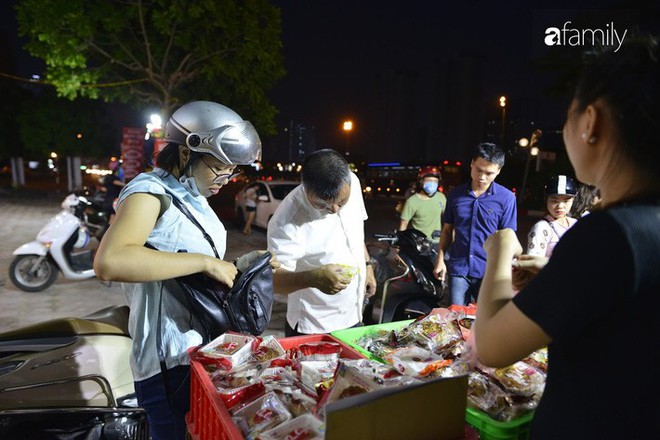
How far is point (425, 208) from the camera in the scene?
634cm

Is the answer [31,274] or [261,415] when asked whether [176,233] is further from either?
[31,274]

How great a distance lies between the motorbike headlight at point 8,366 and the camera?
8.98 ft

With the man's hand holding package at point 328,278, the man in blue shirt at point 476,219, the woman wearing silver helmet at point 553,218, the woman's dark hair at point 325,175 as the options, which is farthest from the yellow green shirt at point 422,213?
the man's hand holding package at point 328,278

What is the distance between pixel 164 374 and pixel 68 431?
0.45 meters

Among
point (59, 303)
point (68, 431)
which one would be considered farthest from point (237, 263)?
point (59, 303)

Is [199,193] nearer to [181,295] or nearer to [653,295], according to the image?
[181,295]

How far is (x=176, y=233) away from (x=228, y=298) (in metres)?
0.34

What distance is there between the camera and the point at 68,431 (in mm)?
1827

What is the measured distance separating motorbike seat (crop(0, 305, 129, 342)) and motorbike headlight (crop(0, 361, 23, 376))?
0.19m

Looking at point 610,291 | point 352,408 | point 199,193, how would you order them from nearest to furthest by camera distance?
point 610,291
point 352,408
point 199,193

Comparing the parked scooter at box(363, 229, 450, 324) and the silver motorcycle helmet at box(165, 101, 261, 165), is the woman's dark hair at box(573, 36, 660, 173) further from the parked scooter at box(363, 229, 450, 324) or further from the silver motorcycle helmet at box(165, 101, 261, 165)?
the parked scooter at box(363, 229, 450, 324)

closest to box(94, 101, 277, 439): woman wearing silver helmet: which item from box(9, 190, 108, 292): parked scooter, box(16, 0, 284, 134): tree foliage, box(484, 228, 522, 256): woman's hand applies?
box(484, 228, 522, 256): woman's hand

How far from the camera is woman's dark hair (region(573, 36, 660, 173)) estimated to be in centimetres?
91

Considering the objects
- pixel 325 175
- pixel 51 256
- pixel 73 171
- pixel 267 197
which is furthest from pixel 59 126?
pixel 325 175
